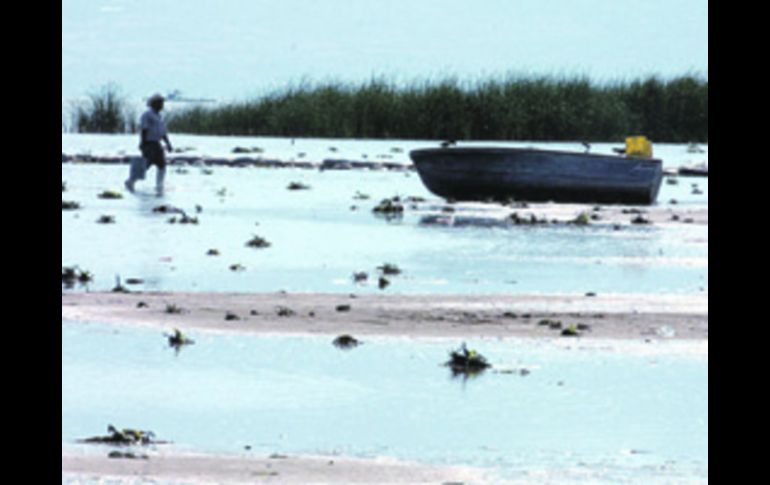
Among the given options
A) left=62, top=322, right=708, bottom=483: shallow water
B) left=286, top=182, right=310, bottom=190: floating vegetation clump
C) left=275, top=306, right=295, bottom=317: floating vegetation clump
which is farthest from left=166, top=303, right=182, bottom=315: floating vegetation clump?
left=286, top=182, right=310, bottom=190: floating vegetation clump

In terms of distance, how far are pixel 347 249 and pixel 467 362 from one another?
11607mm

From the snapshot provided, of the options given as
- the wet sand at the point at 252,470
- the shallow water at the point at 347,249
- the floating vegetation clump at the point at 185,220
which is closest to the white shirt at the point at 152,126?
the shallow water at the point at 347,249

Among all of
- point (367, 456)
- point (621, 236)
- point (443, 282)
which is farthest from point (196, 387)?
point (621, 236)

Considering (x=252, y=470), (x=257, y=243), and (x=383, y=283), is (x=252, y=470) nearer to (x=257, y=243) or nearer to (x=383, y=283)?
(x=383, y=283)

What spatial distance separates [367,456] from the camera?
32.2ft

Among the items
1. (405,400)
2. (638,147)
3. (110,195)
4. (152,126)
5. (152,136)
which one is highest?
(152,126)

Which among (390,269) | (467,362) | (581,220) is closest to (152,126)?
(581,220)

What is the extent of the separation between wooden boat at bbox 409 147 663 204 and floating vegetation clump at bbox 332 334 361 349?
2329 cm

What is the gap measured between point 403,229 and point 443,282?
9.74 m

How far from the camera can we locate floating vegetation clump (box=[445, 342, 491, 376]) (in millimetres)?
13375

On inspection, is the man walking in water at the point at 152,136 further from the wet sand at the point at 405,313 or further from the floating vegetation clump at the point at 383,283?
the wet sand at the point at 405,313

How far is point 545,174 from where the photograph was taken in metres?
38.2

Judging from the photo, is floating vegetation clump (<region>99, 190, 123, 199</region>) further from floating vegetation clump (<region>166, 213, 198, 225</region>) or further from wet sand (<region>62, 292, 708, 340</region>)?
wet sand (<region>62, 292, 708, 340</region>)
